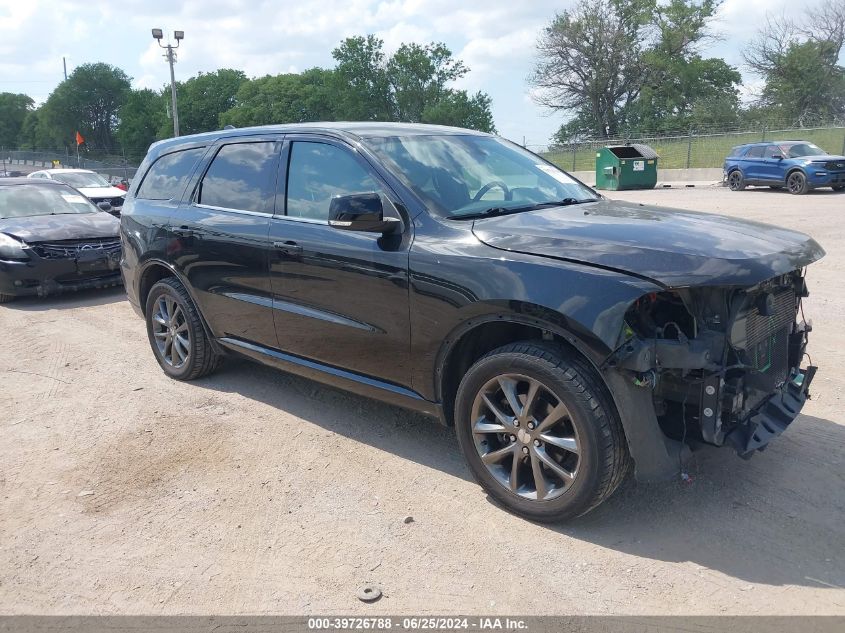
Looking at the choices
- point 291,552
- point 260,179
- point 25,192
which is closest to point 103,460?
point 291,552

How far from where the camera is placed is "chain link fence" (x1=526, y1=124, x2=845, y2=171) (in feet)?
93.0

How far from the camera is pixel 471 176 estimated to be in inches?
164

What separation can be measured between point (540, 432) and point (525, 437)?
9cm

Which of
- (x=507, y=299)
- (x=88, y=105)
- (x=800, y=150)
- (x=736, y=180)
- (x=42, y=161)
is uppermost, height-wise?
(x=88, y=105)

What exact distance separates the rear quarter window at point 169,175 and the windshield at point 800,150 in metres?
20.4

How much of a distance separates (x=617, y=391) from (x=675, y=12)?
204 feet

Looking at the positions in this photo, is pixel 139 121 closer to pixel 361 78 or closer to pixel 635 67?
pixel 361 78

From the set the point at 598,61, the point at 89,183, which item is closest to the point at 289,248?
the point at 89,183

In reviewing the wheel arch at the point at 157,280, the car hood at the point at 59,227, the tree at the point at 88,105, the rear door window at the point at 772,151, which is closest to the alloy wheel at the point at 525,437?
the wheel arch at the point at 157,280

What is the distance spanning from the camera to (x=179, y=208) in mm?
5352

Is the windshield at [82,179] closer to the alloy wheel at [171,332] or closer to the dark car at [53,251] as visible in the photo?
the dark car at [53,251]

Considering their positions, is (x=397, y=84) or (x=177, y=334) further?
(x=397, y=84)

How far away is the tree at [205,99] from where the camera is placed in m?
91.5
